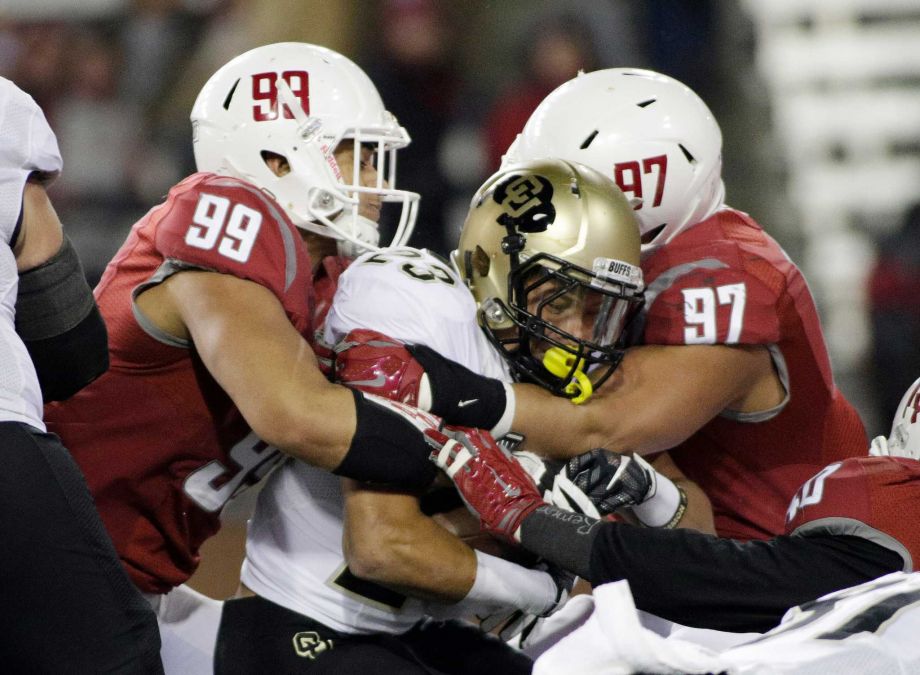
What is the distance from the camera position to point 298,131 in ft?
9.46

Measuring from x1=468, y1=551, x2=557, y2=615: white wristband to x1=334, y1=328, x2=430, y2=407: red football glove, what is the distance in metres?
0.32

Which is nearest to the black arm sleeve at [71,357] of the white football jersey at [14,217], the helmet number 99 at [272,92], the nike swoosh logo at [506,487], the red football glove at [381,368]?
the white football jersey at [14,217]

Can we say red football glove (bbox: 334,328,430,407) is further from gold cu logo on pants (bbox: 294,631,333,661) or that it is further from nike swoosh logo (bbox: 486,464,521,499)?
gold cu logo on pants (bbox: 294,631,333,661)

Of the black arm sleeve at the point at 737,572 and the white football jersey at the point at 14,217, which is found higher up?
the white football jersey at the point at 14,217

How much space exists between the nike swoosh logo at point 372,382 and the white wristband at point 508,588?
354 mm

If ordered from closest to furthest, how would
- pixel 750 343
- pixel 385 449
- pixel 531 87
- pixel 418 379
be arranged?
pixel 385 449 < pixel 418 379 < pixel 750 343 < pixel 531 87

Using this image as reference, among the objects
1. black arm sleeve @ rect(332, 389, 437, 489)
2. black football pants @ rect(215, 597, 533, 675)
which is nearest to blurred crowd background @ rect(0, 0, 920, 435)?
black football pants @ rect(215, 597, 533, 675)

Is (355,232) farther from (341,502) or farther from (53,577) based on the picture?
(53,577)

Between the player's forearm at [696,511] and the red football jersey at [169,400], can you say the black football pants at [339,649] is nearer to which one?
the red football jersey at [169,400]

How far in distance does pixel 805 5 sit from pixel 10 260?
18.9 feet

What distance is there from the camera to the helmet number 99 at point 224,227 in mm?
2295

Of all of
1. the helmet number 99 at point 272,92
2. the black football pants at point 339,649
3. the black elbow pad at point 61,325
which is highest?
the helmet number 99 at point 272,92

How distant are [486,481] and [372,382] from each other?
0.27 meters

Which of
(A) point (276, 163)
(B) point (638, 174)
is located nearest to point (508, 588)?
(B) point (638, 174)
